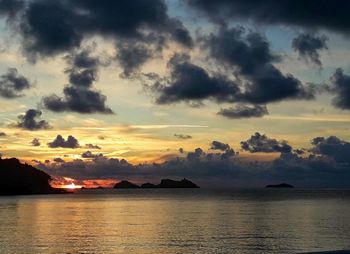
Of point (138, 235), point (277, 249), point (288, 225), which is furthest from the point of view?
point (288, 225)

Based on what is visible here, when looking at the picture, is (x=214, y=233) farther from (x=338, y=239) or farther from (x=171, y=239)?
(x=338, y=239)

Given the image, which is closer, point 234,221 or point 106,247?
point 106,247

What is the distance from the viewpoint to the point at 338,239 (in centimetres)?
9181

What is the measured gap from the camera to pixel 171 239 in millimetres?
93562

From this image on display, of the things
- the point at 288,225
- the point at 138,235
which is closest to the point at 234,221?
the point at 288,225

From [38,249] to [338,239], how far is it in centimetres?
4979

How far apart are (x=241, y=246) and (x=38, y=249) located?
31779 mm

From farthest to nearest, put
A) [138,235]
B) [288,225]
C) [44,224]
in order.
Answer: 1. [44,224]
2. [288,225]
3. [138,235]

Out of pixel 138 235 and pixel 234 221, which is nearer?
pixel 138 235

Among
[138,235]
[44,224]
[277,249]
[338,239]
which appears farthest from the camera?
[44,224]

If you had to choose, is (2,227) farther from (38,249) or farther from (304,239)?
(304,239)

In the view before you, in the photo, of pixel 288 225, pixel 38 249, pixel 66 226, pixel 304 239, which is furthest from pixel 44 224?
pixel 304 239

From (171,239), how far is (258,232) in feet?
64.6

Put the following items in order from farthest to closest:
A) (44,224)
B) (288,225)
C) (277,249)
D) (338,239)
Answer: (44,224) → (288,225) → (338,239) → (277,249)
